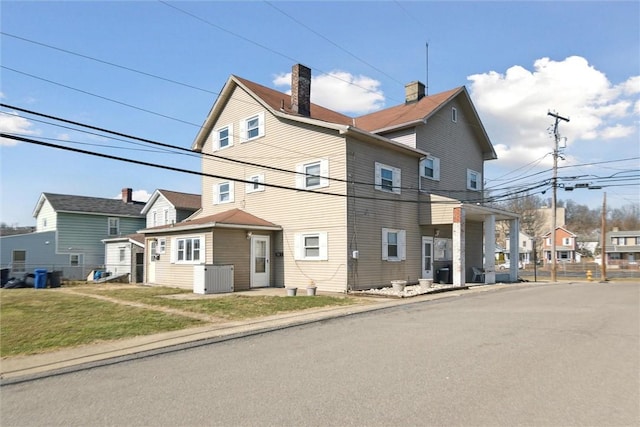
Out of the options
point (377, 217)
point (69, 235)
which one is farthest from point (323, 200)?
point (69, 235)

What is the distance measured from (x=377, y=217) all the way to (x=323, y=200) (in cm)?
258

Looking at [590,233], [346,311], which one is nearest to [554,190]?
[346,311]

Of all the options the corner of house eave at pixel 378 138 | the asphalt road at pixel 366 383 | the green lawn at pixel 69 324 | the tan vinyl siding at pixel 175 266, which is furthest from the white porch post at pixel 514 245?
the green lawn at pixel 69 324

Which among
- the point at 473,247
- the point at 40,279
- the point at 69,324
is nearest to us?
the point at 69,324

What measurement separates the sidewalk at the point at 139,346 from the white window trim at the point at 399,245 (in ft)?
24.8

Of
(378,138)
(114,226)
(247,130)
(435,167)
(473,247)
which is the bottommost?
(473,247)

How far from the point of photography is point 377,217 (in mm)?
19719

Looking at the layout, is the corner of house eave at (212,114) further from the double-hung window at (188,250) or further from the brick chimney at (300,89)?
the double-hung window at (188,250)

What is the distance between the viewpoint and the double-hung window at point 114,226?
119 ft

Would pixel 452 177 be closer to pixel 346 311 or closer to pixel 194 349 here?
pixel 346 311

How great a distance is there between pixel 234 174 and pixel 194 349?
54.3 feet

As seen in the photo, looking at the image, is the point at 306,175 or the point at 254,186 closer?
the point at 306,175

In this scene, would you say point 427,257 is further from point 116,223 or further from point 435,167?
point 116,223

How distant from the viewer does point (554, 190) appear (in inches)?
1215
